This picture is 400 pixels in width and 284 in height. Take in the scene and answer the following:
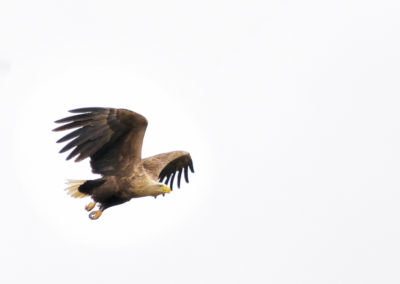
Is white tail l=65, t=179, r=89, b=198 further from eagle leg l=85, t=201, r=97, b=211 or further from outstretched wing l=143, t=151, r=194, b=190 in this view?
outstretched wing l=143, t=151, r=194, b=190

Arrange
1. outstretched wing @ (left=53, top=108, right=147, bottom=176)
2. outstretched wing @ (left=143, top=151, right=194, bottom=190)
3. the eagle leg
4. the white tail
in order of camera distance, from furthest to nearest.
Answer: outstretched wing @ (left=143, top=151, right=194, bottom=190) → the white tail → the eagle leg → outstretched wing @ (left=53, top=108, right=147, bottom=176)

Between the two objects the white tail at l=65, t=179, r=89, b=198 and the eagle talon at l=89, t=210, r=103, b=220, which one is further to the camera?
the white tail at l=65, t=179, r=89, b=198

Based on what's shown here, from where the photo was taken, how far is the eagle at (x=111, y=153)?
38.1ft

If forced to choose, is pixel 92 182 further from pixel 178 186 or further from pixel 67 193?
pixel 178 186

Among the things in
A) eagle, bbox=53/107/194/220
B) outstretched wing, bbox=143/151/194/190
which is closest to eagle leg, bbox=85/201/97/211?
eagle, bbox=53/107/194/220

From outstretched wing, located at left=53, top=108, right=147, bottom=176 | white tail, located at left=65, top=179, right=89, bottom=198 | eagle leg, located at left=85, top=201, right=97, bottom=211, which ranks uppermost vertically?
outstretched wing, located at left=53, top=108, right=147, bottom=176

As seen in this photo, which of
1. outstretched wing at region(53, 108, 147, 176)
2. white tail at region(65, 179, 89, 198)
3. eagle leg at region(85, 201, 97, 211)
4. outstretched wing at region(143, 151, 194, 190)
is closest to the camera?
outstretched wing at region(53, 108, 147, 176)

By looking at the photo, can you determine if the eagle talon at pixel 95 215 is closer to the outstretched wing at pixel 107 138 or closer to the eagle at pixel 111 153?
the eagle at pixel 111 153

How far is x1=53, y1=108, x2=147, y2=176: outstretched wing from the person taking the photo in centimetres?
1155

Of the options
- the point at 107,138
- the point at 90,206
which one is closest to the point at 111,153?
the point at 107,138

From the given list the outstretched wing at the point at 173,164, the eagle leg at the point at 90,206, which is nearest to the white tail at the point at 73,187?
the eagle leg at the point at 90,206

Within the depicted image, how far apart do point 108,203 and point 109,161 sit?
27.8 inches

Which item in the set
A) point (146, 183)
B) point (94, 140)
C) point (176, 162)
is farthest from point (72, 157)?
point (176, 162)

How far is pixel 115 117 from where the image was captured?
38.5 ft
